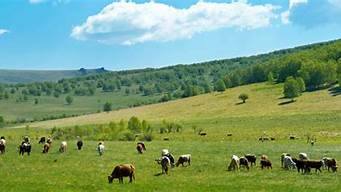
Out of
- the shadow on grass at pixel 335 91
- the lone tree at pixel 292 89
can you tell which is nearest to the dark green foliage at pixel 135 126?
the lone tree at pixel 292 89

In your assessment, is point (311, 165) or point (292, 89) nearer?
point (311, 165)

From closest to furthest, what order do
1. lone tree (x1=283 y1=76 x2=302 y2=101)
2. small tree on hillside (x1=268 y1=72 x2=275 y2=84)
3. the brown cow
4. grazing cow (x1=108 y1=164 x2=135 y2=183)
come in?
grazing cow (x1=108 y1=164 x2=135 y2=183) < the brown cow < lone tree (x1=283 y1=76 x2=302 y2=101) < small tree on hillside (x1=268 y1=72 x2=275 y2=84)

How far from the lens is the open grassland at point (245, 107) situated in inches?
5074

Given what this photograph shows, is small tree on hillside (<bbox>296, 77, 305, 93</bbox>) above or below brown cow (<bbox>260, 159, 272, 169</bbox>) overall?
above

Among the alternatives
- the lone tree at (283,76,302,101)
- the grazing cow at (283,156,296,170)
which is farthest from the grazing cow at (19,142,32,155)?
the lone tree at (283,76,302,101)

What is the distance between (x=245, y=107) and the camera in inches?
5930

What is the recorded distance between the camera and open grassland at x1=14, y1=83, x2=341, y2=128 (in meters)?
129

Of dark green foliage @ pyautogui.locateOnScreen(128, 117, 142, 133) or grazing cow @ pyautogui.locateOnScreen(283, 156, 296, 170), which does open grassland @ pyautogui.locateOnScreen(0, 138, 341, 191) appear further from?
dark green foliage @ pyautogui.locateOnScreen(128, 117, 142, 133)

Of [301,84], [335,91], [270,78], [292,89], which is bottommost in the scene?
[335,91]

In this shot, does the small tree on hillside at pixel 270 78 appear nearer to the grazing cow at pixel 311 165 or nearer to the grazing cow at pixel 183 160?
the grazing cow at pixel 183 160

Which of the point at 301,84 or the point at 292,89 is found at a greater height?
the point at 301,84

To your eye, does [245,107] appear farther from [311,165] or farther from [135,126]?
[311,165]

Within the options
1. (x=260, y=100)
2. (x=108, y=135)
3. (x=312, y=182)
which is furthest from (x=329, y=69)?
(x=312, y=182)

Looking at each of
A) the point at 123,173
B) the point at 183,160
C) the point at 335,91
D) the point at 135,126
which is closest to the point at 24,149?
the point at 183,160
